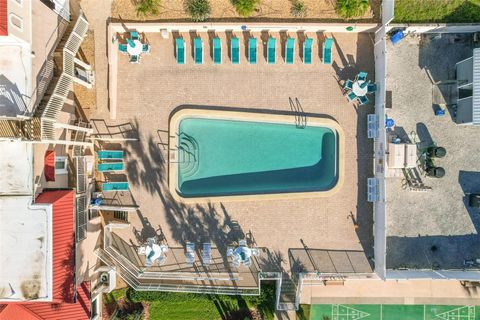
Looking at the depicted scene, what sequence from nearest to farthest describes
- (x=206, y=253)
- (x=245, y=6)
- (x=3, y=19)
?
(x=3, y=19) → (x=245, y=6) → (x=206, y=253)

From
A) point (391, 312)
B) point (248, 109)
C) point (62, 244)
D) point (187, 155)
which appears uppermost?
point (248, 109)

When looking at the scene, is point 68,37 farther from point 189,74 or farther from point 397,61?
point 397,61

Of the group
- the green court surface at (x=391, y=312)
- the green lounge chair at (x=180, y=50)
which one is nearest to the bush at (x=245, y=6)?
the green lounge chair at (x=180, y=50)

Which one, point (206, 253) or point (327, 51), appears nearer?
point (327, 51)

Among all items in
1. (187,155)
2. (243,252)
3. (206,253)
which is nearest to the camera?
(243,252)

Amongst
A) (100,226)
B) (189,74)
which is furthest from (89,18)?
(100,226)

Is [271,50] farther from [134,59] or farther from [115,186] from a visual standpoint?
[115,186]

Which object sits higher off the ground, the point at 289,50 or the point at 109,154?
the point at 289,50

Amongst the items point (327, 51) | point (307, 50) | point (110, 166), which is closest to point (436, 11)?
point (327, 51)
